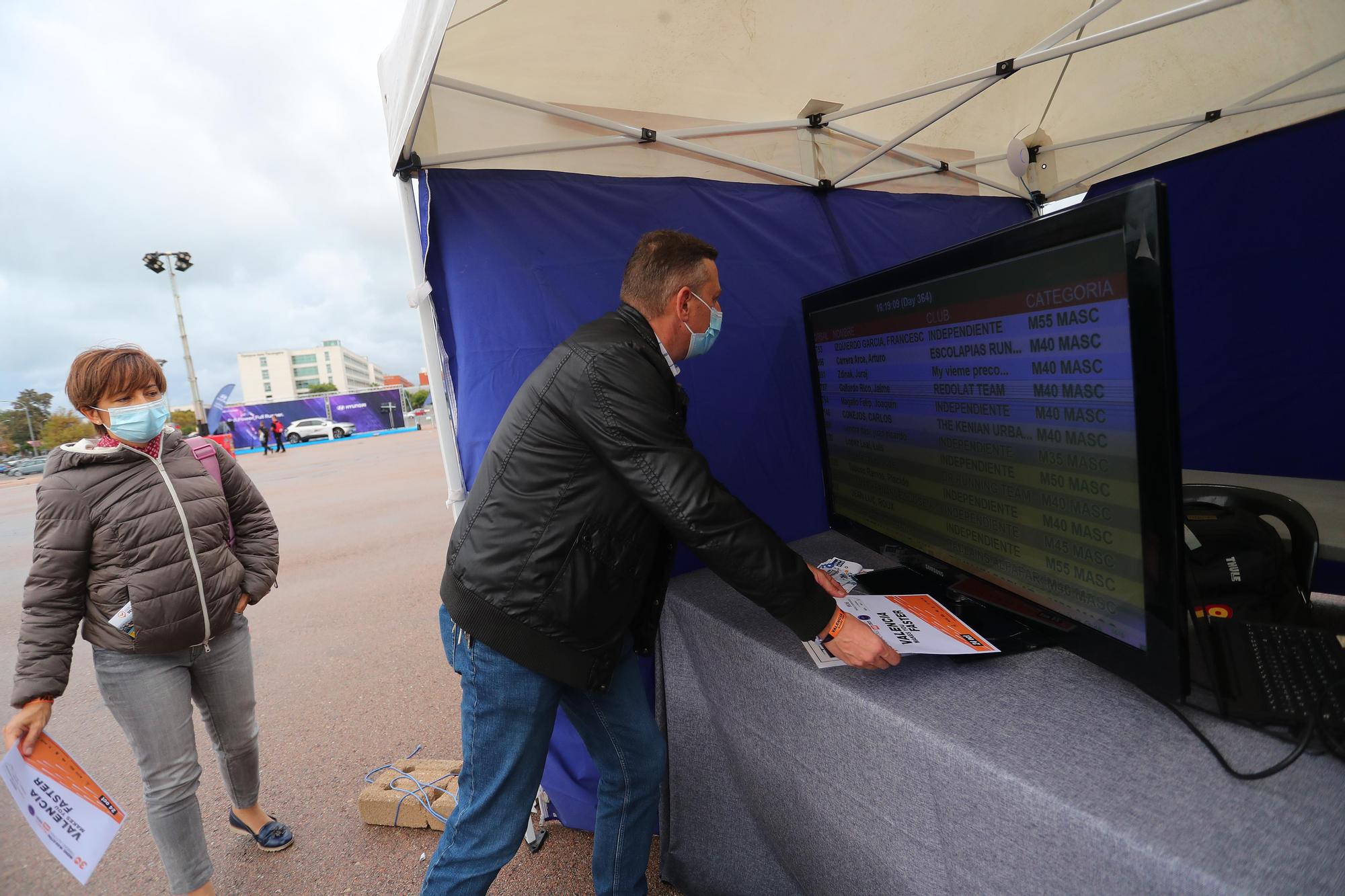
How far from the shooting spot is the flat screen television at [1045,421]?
92 centimetres

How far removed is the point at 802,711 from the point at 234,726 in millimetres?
1977

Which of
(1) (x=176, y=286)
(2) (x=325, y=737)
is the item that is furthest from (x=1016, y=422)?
(1) (x=176, y=286)

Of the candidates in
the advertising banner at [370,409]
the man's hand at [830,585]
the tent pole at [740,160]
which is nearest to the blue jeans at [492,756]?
the man's hand at [830,585]

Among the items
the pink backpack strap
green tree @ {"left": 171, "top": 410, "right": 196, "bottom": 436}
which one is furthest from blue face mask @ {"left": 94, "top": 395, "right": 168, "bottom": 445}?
green tree @ {"left": 171, "top": 410, "right": 196, "bottom": 436}

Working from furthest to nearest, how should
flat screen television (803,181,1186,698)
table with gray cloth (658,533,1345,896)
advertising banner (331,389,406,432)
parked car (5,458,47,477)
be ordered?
advertising banner (331,389,406,432) → parked car (5,458,47,477) → flat screen television (803,181,1186,698) → table with gray cloth (658,533,1345,896)

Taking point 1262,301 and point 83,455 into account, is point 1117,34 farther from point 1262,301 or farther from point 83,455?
point 83,455

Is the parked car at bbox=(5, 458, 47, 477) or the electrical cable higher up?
the parked car at bbox=(5, 458, 47, 477)

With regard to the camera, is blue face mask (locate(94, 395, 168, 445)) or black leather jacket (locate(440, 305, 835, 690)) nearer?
black leather jacket (locate(440, 305, 835, 690))

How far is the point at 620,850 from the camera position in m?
1.73

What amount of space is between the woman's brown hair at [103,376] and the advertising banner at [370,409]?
3854 centimetres

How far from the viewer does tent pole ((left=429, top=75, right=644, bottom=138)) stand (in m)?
1.98

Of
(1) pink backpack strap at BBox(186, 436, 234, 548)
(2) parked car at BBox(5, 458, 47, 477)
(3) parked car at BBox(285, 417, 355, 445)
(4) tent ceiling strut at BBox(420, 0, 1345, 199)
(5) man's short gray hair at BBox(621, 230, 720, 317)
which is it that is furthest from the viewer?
(3) parked car at BBox(285, 417, 355, 445)

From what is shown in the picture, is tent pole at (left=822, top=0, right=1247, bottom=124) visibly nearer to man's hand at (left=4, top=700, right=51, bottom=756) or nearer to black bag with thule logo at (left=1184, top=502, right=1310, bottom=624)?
black bag with thule logo at (left=1184, top=502, right=1310, bottom=624)

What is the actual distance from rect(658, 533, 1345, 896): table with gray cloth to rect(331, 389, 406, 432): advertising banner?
3944 cm
